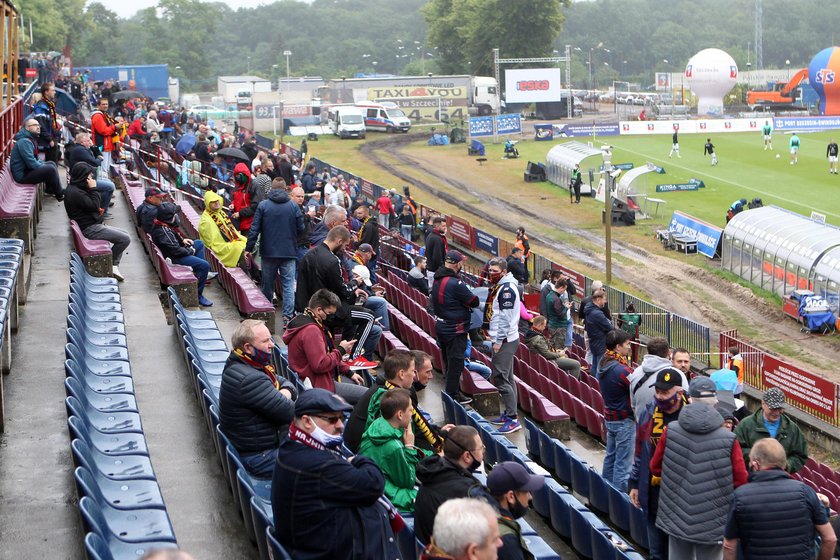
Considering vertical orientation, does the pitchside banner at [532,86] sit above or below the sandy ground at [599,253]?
above

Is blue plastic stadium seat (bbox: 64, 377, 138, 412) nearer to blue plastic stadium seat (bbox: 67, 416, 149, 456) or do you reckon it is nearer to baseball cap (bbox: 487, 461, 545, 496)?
blue plastic stadium seat (bbox: 67, 416, 149, 456)

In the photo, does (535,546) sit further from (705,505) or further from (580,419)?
(580,419)

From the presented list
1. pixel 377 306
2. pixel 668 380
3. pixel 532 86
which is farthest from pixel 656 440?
pixel 532 86

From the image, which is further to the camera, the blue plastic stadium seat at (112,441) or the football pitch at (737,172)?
the football pitch at (737,172)

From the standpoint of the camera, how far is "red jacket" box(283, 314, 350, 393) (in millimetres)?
9922

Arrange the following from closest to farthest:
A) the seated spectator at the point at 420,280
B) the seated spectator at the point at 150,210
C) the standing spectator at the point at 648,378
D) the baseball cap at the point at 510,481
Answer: the baseball cap at the point at 510,481 < the standing spectator at the point at 648,378 < the seated spectator at the point at 150,210 < the seated spectator at the point at 420,280

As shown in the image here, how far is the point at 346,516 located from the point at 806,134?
233 ft

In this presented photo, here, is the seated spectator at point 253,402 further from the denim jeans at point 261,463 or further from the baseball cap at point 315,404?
the baseball cap at point 315,404

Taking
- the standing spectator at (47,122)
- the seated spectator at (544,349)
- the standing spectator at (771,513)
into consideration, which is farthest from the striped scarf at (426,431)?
the standing spectator at (47,122)

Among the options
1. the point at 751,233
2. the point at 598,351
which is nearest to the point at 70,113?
the point at 751,233

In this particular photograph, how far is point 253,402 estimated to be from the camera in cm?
836

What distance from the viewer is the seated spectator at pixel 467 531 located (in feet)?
17.1

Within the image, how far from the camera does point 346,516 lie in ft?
20.9

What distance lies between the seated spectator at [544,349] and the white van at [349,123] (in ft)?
194
